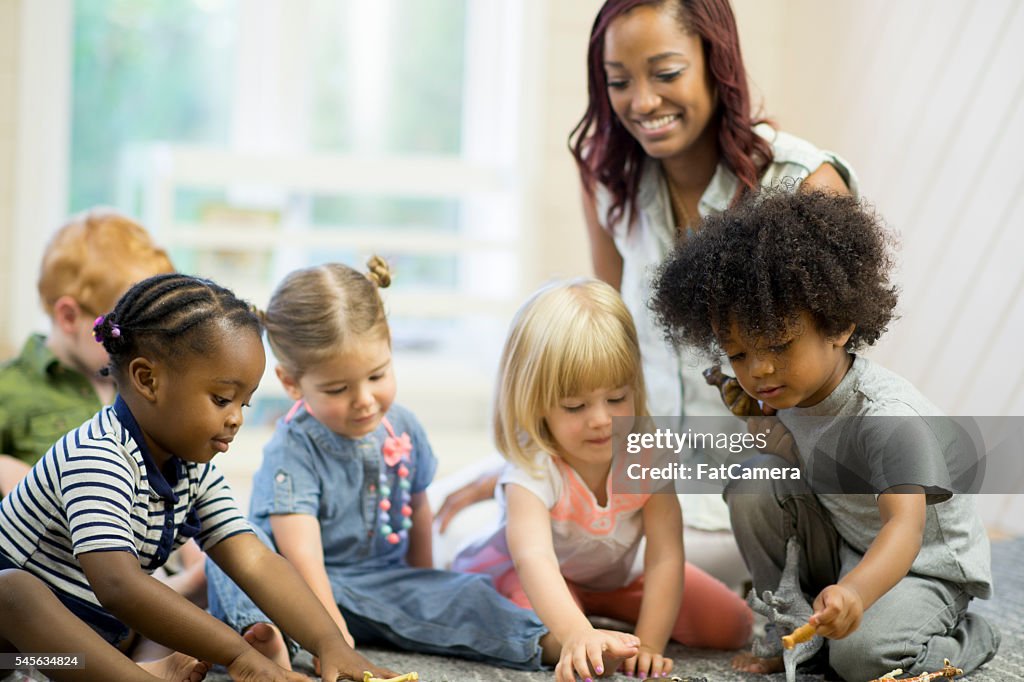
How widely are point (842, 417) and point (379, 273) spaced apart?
654 mm

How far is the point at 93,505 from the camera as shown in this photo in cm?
111

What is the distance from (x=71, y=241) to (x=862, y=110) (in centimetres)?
196

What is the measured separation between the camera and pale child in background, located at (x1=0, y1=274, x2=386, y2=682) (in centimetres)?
108

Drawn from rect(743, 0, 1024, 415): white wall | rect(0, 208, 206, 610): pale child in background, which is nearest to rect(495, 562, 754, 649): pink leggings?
rect(0, 208, 206, 610): pale child in background

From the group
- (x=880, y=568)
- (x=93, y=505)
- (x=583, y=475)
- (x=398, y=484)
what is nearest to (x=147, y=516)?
(x=93, y=505)

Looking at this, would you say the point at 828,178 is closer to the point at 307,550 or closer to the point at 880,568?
the point at 880,568

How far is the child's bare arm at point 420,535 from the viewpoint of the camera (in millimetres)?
1619

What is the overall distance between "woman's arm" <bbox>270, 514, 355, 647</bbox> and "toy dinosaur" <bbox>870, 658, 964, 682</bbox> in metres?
0.63

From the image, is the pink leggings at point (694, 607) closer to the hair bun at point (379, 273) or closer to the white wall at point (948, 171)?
the hair bun at point (379, 273)

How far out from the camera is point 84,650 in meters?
1.07

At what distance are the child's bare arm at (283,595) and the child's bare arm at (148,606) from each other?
0.12m

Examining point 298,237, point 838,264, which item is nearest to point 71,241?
point 838,264

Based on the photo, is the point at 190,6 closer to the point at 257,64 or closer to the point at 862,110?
the point at 257,64

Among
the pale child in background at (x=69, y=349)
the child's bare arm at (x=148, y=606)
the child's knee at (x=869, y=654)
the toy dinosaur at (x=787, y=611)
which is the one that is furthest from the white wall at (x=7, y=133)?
the child's knee at (x=869, y=654)
